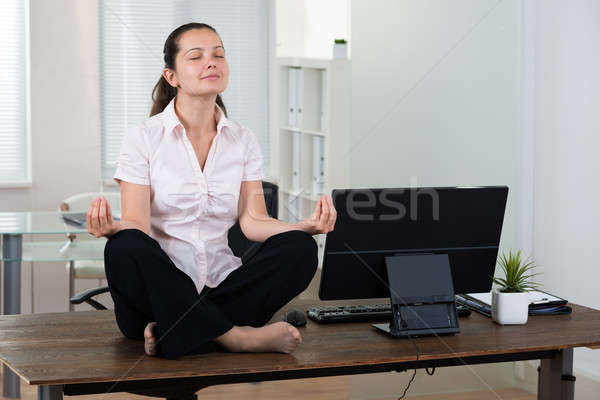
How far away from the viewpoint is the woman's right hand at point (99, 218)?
176 cm

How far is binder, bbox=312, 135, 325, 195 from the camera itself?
4.16m

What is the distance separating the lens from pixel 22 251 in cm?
329

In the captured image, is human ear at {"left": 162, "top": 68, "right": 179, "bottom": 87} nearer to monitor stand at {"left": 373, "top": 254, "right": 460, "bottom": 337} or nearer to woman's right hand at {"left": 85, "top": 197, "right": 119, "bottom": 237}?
woman's right hand at {"left": 85, "top": 197, "right": 119, "bottom": 237}

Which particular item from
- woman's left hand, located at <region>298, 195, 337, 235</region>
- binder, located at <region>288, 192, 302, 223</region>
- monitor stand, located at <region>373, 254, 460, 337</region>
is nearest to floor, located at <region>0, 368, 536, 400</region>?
binder, located at <region>288, 192, 302, 223</region>

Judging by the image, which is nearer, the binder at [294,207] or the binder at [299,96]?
the binder at [299,96]

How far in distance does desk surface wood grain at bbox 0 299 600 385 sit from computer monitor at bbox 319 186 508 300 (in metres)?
0.13

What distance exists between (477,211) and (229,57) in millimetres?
3097

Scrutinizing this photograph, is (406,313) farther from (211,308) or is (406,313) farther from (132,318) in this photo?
(132,318)

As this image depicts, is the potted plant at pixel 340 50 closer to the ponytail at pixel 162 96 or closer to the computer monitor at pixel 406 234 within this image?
the ponytail at pixel 162 96

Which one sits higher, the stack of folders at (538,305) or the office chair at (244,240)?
the office chair at (244,240)

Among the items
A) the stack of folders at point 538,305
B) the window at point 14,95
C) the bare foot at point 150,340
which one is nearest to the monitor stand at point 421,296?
the stack of folders at point 538,305

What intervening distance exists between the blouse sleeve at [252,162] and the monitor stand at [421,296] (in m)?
0.42

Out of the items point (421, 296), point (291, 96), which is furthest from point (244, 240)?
point (291, 96)

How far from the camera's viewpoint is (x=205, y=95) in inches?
80.7
